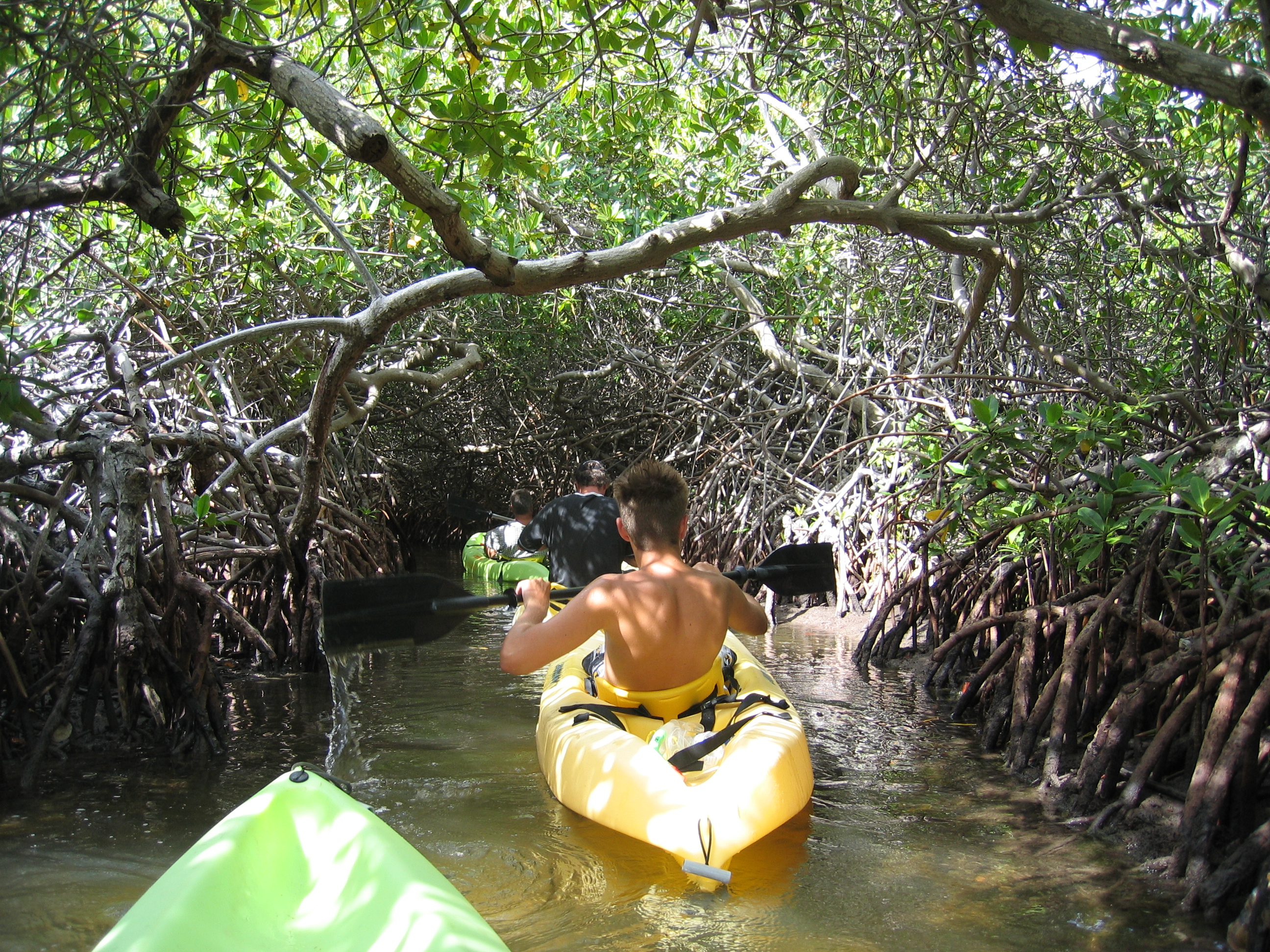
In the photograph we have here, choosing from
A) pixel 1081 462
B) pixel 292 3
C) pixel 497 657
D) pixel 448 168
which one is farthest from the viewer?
pixel 497 657

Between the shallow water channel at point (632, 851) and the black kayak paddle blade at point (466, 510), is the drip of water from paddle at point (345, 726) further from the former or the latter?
the black kayak paddle blade at point (466, 510)

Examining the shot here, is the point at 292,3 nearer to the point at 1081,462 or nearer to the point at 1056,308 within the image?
the point at 1081,462

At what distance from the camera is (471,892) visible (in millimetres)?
2672

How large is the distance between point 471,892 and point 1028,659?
230 centimetres

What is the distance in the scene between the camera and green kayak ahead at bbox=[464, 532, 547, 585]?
8.07 metres

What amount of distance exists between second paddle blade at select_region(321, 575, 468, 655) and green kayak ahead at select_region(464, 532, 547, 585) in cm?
374

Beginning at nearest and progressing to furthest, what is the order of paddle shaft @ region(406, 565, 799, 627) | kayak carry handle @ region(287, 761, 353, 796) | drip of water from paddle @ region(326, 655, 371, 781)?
kayak carry handle @ region(287, 761, 353, 796) → paddle shaft @ region(406, 565, 799, 627) → drip of water from paddle @ region(326, 655, 371, 781)

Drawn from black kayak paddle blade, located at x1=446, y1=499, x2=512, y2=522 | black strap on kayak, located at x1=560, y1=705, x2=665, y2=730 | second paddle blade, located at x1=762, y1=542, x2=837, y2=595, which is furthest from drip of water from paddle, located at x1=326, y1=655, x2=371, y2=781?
black kayak paddle blade, located at x1=446, y1=499, x2=512, y2=522

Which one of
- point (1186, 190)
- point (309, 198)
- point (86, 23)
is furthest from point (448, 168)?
point (1186, 190)

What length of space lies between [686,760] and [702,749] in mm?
70

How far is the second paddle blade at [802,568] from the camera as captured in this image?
4.23 meters

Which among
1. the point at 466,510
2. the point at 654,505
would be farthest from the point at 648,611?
the point at 466,510

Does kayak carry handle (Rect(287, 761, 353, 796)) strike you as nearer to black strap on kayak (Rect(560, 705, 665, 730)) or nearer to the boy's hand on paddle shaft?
the boy's hand on paddle shaft

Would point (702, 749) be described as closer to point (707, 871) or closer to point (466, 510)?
point (707, 871)
